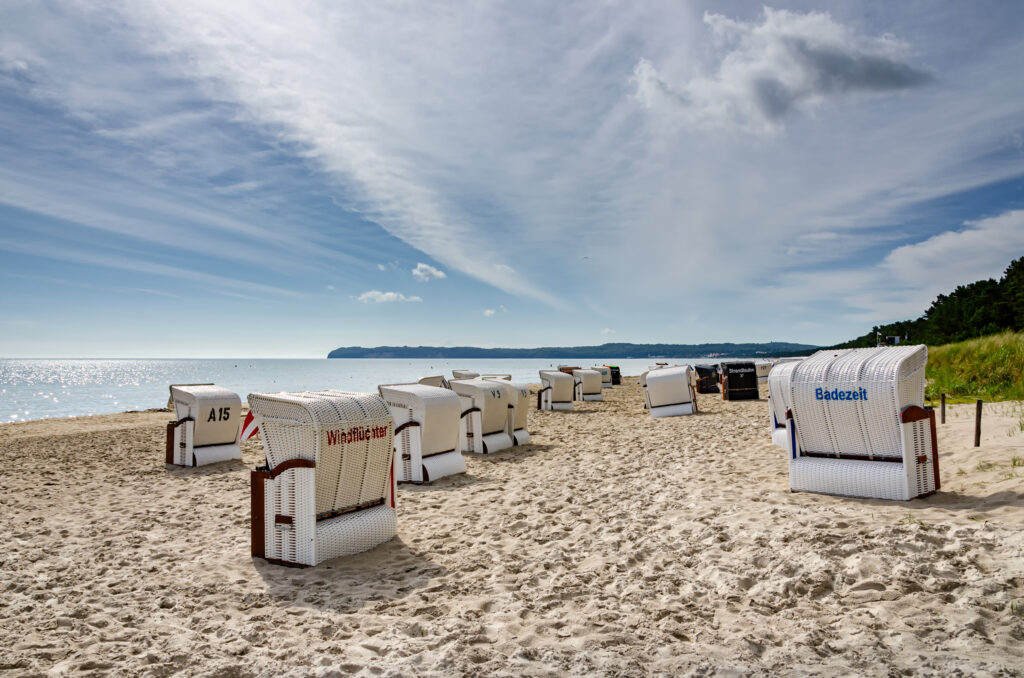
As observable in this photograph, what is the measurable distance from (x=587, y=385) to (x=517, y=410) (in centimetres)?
1399

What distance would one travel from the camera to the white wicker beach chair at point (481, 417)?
12422mm

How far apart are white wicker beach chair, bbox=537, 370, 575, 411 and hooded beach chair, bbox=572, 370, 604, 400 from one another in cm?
428

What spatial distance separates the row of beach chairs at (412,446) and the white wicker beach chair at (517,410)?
3028 mm

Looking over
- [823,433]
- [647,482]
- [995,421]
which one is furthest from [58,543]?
[995,421]

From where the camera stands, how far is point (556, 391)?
73.3 feet

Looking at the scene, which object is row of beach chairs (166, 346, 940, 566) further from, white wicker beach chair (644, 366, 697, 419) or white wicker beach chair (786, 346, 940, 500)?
white wicker beach chair (644, 366, 697, 419)

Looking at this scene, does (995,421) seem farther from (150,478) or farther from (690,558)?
(150,478)

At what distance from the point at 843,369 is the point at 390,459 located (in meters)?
5.59

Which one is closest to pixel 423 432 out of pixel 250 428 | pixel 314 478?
pixel 250 428

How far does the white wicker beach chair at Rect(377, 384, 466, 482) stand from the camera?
31.4ft

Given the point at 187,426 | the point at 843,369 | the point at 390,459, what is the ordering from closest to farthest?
the point at 390,459
the point at 843,369
the point at 187,426

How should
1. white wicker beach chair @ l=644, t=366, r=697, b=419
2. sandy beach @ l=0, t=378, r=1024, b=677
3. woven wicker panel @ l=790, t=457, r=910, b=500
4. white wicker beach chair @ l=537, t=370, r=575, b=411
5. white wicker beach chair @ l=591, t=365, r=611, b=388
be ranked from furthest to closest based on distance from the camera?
white wicker beach chair @ l=591, t=365, r=611, b=388, white wicker beach chair @ l=537, t=370, r=575, b=411, white wicker beach chair @ l=644, t=366, r=697, b=419, woven wicker panel @ l=790, t=457, r=910, b=500, sandy beach @ l=0, t=378, r=1024, b=677

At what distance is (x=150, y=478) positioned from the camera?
10.7 meters

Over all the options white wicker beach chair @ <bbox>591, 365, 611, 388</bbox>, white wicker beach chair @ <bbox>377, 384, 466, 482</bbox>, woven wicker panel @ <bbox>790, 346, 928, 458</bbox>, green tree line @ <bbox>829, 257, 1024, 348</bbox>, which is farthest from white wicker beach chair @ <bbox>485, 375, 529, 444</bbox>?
green tree line @ <bbox>829, 257, 1024, 348</bbox>
